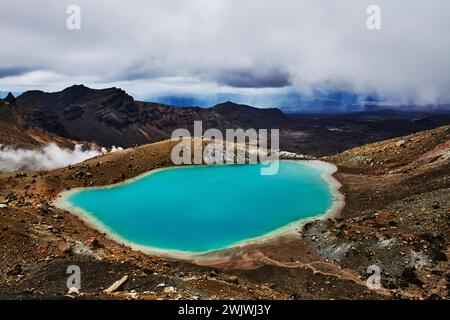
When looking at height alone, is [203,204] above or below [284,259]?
above

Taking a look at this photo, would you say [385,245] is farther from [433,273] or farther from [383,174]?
[383,174]

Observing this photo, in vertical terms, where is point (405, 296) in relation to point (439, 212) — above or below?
below

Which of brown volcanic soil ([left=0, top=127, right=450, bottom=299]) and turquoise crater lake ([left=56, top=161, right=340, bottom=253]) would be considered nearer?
brown volcanic soil ([left=0, top=127, right=450, bottom=299])

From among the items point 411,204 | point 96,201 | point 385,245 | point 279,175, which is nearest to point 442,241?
point 385,245

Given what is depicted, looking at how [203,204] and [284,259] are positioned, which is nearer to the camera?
[284,259]
